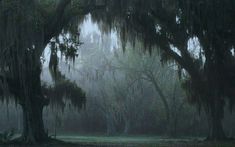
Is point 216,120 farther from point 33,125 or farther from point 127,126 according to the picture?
point 127,126

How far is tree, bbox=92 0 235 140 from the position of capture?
19359 mm

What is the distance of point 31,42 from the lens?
Result: 19.4 meters

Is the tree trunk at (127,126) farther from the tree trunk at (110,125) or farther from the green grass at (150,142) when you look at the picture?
the green grass at (150,142)

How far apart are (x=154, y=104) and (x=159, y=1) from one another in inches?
1083

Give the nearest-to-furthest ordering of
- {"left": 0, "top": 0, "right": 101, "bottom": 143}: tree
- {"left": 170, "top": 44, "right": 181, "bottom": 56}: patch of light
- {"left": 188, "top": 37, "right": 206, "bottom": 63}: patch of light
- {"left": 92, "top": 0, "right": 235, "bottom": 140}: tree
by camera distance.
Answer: {"left": 0, "top": 0, "right": 101, "bottom": 143}: tree, {"left": 92, "top": 0, "right": 235, "bottom": 140}: tree, {"left": 188, "top": 37, "right": 206, "bottom": 63}: patch of light, {"left": 170, "top": 44, "right": 181, "bottom": 56}: patch of light

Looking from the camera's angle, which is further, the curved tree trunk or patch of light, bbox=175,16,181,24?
patch of light, bbox=175,16,181,24

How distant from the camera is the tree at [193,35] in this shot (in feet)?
63.5

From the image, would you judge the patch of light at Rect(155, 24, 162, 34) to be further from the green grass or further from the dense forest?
the green grass

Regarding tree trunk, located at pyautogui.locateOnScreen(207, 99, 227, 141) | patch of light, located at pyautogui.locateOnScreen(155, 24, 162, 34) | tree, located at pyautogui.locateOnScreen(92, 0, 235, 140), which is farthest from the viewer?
tree trunk, located at pyautogui.locateOnScreen(207, 99, 227, 141)

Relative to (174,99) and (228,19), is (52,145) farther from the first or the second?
(174,99)

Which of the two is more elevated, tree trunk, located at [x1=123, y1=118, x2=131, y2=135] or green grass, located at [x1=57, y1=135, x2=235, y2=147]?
tree trunk, located at [x1=123, y1=118, x2=131, y2=135]

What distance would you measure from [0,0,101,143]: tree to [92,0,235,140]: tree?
2.05 meters

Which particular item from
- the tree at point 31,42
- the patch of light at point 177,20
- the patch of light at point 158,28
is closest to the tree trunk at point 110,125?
the patch of light at point 158,28

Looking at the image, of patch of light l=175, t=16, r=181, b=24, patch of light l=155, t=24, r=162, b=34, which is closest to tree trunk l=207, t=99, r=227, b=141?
patch of light l=155, t=24, r=162, b=34
